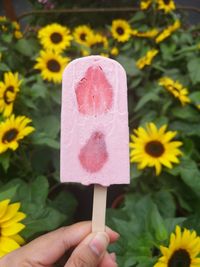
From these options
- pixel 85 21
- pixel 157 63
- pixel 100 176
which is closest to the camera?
pixel 100 176

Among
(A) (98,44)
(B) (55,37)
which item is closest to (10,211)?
(B) (55,37)

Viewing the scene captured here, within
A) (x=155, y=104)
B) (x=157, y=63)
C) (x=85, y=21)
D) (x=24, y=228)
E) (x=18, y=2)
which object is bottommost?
(x=24, y=228)

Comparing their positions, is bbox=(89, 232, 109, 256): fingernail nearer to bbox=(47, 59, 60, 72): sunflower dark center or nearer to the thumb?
the thumb

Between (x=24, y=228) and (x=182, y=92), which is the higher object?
(x=182, y=92)

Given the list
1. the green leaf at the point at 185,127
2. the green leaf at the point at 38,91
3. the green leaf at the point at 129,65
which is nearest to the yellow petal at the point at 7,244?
the green leaf at the point at 38,91

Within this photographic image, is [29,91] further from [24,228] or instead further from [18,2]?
[18,2]

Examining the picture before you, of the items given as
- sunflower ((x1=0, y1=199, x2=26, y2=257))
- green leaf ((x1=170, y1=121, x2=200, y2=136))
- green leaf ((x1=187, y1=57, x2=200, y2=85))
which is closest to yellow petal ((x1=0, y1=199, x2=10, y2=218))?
sunflower ((x1=0, y1=199, x2=26, y2=257))

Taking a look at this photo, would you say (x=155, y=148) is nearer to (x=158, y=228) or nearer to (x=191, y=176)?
(x=191, y=176)

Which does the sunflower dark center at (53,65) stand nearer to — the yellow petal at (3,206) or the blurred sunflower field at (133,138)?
the blurred sunflower field at (133,138)

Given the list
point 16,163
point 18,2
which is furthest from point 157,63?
point 18,2
